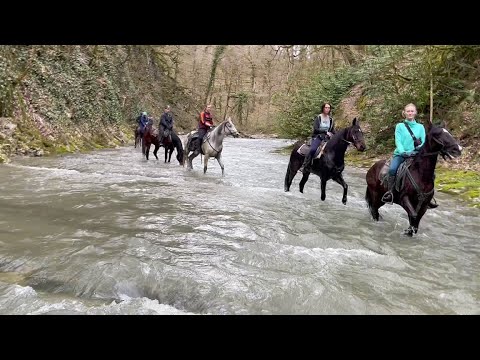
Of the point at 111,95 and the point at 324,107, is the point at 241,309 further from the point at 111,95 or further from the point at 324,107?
the point at 111,95

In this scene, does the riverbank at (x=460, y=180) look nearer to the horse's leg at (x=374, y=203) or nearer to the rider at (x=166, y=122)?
the horse's leg at (x=374, y=203)

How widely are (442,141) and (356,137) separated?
2.93 m

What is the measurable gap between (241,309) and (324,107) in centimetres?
759

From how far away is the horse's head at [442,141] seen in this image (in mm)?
6271

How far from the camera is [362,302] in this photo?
13.3 feet

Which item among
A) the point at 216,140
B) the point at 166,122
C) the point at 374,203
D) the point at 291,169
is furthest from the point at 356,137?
the point at 166,122

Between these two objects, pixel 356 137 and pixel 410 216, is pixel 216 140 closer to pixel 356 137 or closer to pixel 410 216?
pixel 356 137

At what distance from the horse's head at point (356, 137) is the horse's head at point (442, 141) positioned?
8.01 feet

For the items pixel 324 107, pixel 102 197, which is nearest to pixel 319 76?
pixel 324 107

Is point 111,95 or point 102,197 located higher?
point 111,95

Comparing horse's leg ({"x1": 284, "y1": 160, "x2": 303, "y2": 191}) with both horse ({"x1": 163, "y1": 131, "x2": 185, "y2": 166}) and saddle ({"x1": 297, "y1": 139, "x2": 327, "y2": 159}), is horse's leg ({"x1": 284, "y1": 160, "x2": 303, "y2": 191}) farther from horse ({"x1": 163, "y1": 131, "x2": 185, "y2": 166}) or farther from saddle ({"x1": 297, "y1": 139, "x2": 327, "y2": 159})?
horse ({"x1": 163, "y1": 131, "x2": 185, "y2": 166})

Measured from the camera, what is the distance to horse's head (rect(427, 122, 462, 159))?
6.27 metres

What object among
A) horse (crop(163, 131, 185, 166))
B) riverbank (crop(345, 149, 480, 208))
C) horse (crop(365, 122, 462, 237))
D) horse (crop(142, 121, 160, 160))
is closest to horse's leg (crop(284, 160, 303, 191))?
horse (crop(365, 122, 462, 237))
